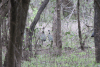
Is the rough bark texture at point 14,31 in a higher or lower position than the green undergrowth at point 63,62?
higher

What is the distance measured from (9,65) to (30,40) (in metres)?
5.58

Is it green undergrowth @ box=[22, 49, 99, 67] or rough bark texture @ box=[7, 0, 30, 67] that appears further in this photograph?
green undergrowth @ box=[22, 49, 99, 67]

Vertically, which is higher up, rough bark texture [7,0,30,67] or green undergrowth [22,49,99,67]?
rough bark texture [7,0,30,67]

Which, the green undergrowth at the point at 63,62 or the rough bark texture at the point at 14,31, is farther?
the green undergrowth at the point at 63,62

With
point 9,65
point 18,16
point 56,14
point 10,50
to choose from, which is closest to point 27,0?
point 18,16

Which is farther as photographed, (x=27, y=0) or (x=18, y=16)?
(x=27, y=0)

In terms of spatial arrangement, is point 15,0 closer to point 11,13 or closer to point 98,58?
point 11,13

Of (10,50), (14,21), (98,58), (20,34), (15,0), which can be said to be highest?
(15,0)

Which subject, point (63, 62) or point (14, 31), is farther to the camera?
point (63, 62)

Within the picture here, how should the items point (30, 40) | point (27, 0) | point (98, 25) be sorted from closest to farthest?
1. point (27, 0)
2. point (98, 25)
3. point (30, 40)

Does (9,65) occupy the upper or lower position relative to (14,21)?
lower

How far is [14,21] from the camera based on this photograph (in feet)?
9.05

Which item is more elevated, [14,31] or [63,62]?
[14,31]

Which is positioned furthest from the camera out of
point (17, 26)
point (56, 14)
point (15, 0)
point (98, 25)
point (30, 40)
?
point (56, 14)
